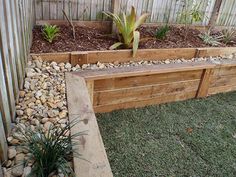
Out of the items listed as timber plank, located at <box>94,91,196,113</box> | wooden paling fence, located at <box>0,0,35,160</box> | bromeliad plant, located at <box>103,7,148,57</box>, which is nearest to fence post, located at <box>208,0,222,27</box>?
timber plank, located at <box>94,91,196,113</box>

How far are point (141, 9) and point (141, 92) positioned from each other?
1.21 metres

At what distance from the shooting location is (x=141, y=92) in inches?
104

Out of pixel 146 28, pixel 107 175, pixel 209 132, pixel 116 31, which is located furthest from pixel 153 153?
pixel 146 28

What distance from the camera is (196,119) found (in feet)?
8.66

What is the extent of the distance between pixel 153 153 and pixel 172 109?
0.82 metres

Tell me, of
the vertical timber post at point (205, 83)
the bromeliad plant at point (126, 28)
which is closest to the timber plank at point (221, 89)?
the vertical timber post at point (205, 83)

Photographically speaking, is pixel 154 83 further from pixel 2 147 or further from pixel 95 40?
pixel 2 147

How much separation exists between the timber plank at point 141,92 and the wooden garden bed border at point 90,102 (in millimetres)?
→ 145

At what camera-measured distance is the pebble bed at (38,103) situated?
1.25 m

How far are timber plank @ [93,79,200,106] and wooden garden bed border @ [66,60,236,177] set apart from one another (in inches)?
5.7

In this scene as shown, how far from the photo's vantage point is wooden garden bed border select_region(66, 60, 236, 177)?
1.25 metres

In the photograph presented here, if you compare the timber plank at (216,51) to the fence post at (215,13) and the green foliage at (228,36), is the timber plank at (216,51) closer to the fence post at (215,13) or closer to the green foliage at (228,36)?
the green foliage at (228,36)

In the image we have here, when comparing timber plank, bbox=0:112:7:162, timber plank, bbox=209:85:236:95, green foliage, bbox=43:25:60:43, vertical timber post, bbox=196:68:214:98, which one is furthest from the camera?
A: timber plank, bbox=209:85:236:95

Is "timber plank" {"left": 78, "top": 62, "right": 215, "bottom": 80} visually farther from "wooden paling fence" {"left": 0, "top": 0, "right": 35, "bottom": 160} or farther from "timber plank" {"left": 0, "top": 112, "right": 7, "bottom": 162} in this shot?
"timber plank" {"left": 0, "top": 112, "right": 7, "bottom": 162}
